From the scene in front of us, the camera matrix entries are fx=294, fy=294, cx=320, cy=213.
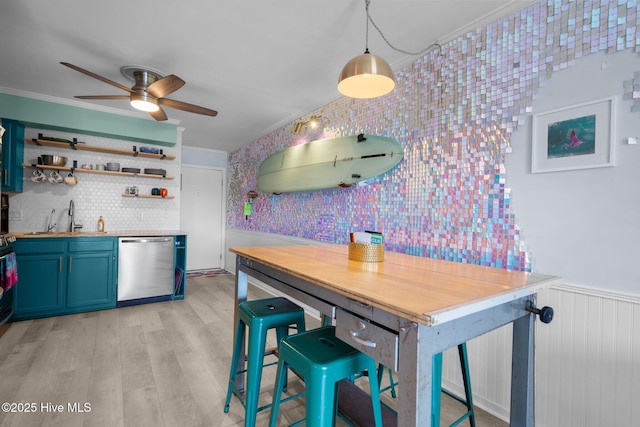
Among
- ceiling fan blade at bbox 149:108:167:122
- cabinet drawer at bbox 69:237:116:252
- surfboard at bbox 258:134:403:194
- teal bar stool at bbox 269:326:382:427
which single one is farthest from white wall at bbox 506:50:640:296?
cabinet drawer at bbox 69:237:116:252

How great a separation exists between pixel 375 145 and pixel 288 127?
6.36 feet

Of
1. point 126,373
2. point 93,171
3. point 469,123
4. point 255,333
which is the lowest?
point 126,373

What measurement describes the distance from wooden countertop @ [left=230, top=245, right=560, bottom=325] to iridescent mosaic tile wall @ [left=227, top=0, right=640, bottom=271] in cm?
46

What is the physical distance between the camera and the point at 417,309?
836mm

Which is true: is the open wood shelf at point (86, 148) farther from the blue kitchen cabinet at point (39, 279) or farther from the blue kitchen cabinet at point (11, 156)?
the blue kitchen cabinet at point (39, 279)

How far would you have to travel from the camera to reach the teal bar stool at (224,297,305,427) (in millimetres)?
1543

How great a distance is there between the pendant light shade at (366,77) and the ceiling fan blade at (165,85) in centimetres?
152

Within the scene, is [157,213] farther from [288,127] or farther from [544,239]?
[544,239]

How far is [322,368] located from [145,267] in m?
3.56

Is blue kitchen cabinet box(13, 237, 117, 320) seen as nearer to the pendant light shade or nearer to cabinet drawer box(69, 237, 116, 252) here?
cabinet drawer box(69, 237, 116, 252)

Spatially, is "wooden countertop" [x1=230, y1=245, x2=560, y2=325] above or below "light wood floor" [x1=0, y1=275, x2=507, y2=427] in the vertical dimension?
above

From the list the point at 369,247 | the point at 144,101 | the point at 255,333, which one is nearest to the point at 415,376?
the point at 369,247

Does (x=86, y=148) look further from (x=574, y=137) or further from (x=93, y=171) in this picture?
(x=574, y=137)

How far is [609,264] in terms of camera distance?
1.46m
